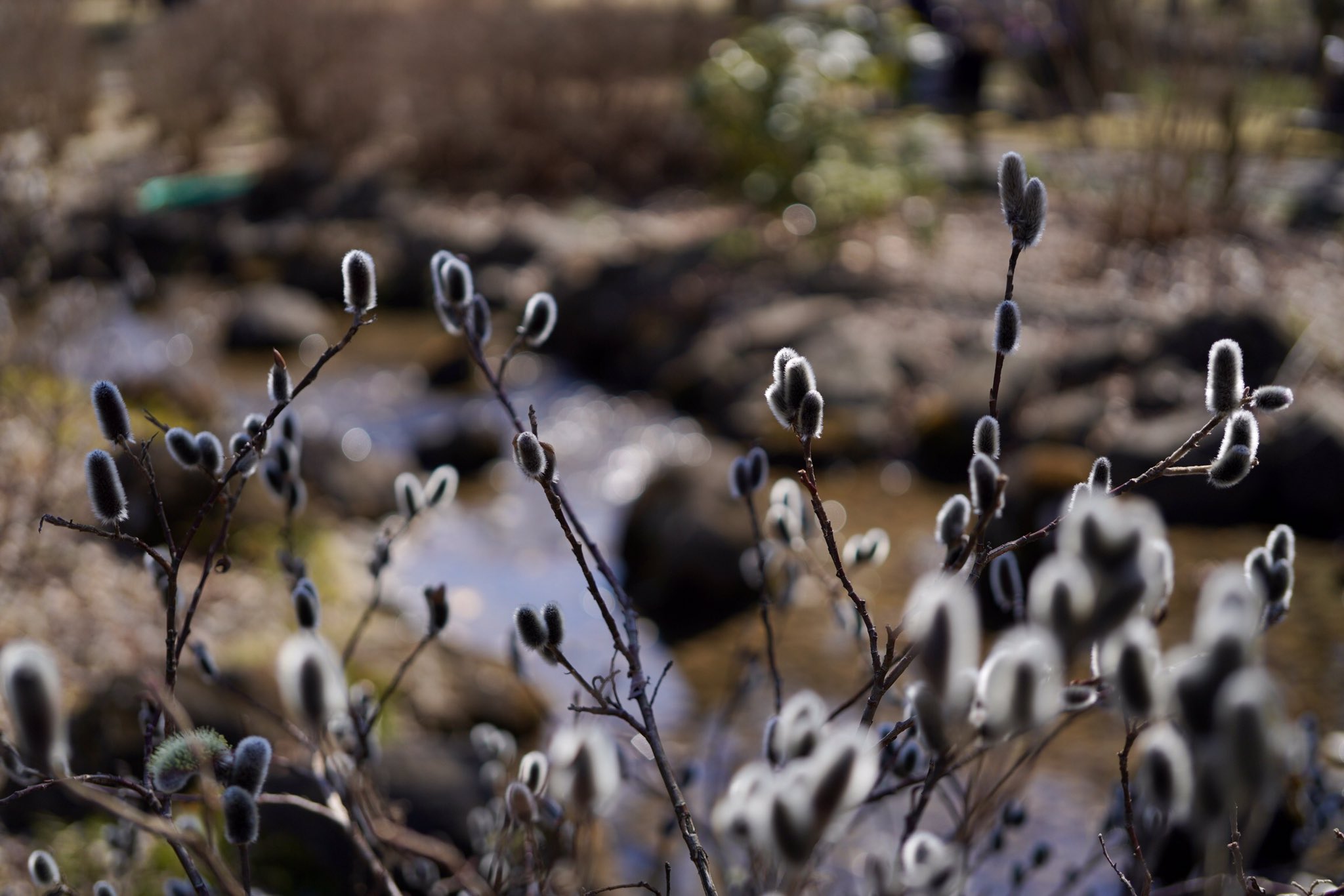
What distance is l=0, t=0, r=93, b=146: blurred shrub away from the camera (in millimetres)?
8008

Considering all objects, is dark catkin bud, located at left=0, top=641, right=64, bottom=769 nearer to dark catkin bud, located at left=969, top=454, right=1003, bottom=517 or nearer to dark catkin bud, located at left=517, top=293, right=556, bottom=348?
dark catkin bud, located at left=969, top=454, right=1003, bottom=517

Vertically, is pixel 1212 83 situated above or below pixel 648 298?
above

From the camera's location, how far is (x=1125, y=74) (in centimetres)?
905

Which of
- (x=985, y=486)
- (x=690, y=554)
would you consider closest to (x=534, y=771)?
(x=985, y=486)

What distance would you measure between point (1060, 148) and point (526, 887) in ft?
36.7

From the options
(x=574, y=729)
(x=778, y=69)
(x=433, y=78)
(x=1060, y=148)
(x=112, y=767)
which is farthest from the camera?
(x=433, y=78)

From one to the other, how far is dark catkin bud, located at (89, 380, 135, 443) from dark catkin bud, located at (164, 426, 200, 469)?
6 cm

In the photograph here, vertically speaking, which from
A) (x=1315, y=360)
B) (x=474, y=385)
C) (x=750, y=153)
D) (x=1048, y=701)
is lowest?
(x=474, y=385)

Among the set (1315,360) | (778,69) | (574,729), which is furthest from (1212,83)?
(574,729)

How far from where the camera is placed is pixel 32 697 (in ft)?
2.18

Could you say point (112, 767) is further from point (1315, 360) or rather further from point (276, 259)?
point (276, 259)

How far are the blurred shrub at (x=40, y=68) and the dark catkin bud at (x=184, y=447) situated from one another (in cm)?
798

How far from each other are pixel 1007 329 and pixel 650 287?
25.4 ft

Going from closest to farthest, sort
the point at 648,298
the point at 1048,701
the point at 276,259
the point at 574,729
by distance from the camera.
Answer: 1. the point at 1048,701
2. the point at 574,729
3. the point at 648,298
4. the point at 276,259
